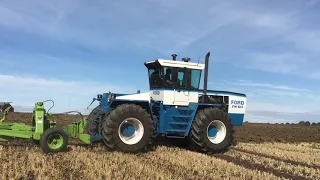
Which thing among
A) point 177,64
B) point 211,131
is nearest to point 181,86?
point 177,64

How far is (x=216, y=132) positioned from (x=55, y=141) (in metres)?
5.22

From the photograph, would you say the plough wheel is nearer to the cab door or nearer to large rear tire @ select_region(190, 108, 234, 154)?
the cab door

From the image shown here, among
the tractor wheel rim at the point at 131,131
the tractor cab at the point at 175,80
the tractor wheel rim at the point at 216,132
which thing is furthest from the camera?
the tractor wheel rim at the point at 216,132

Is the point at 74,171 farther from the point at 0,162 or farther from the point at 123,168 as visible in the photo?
the point at 0,162

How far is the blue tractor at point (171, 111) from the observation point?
10.8 meters

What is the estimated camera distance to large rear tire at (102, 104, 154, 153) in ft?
33.9

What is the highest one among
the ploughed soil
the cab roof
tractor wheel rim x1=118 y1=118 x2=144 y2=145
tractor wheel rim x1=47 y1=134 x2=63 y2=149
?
the cab roof

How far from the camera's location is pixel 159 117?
11547 millimetres

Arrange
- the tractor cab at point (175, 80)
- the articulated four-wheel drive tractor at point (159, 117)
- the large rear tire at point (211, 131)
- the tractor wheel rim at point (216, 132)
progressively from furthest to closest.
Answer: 1. the tractor wheel rim at point (216, 132)
2. the tractor cab at point (175, 80)
3. the large rear tire at point (211, 131)
4. the articulated four-wheel drive tractor at point (159, 117)

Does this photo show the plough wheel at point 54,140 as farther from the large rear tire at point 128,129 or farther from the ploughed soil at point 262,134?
the ploughed soil at point 262,134

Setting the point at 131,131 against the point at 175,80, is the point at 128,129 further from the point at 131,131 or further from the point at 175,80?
the point at 175,80

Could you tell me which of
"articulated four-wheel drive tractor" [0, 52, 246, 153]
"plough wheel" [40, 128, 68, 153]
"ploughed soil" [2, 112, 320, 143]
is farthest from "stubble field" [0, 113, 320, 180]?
"ploughed soil" [2, 112, 320, 143]

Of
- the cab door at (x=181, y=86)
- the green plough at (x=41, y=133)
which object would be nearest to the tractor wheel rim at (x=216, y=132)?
the cab door at (x=181, y=86)

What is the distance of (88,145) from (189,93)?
3.65 m
